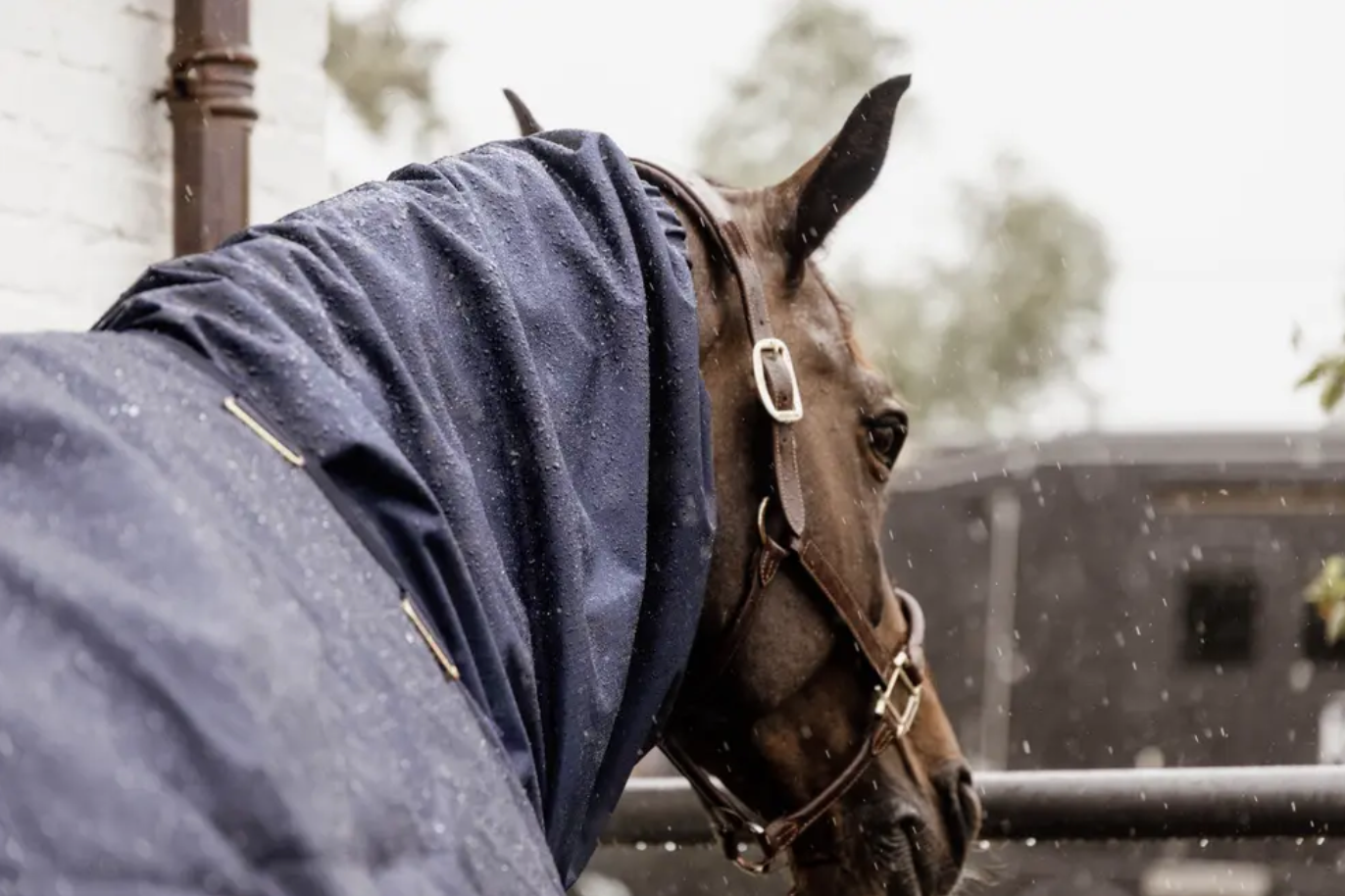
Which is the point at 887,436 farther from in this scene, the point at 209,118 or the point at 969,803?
the point at 209,118

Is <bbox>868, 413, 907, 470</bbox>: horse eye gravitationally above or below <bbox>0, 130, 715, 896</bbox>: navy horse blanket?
below

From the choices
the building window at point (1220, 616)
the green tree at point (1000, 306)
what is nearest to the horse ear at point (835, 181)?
the building window at point (1220, 616)

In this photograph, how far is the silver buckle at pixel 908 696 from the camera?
7.13ft

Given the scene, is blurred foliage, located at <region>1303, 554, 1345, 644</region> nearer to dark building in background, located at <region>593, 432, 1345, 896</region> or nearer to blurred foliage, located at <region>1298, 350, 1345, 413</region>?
blurred foliage, located at <region>1298, 350, 1345, 413</region>

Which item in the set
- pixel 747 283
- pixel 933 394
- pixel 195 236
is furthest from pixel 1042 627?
pixel 933 394

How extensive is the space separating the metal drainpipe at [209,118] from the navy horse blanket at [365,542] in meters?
1.33

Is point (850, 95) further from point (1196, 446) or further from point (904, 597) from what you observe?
point (904, 597)

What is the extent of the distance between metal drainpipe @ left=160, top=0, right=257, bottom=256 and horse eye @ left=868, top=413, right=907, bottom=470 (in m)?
1.41

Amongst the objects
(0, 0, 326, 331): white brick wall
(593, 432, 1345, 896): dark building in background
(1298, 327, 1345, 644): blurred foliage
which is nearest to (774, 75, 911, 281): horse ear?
(1298, 327, 1345, 644): blurred foliage

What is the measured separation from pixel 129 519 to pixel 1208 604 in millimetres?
8141

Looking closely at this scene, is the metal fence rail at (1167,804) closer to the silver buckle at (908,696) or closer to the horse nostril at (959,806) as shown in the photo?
the horse nostril at (959,806)

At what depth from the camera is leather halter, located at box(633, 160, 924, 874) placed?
1961 millimetres

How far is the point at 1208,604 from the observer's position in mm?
8578

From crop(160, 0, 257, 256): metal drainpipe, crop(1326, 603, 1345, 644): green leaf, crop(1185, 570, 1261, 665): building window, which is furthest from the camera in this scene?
crop(1185, 570, 1261, 665): building window
